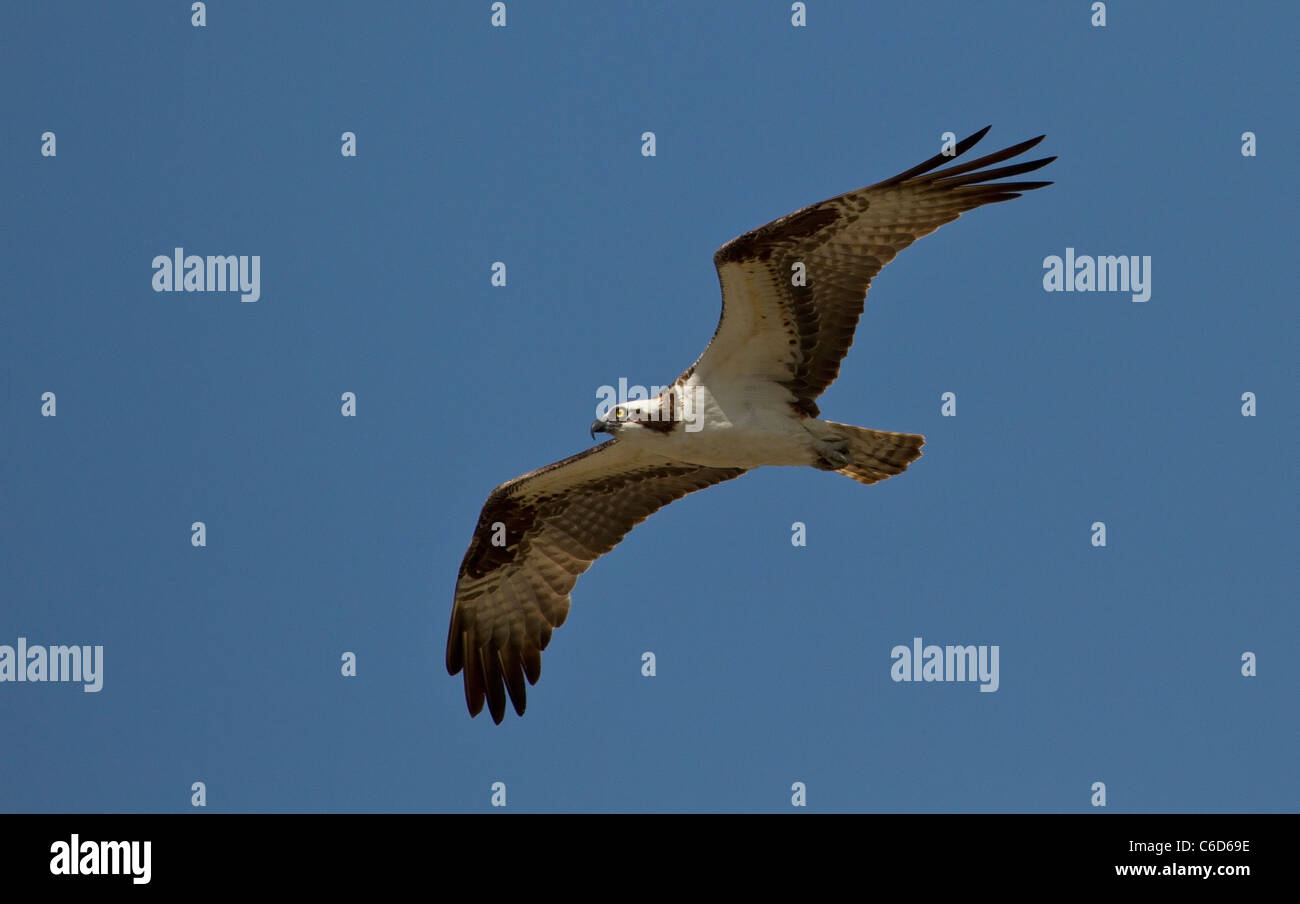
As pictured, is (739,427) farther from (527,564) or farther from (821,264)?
(527,564)

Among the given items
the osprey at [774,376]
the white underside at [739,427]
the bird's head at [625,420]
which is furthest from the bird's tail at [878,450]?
the bird's head at [625,420]

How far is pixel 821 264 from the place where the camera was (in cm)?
1396

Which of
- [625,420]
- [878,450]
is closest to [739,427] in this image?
[625,420]

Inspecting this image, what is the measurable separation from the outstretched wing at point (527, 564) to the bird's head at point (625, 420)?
5.67 feet

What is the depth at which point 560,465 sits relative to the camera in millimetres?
15695

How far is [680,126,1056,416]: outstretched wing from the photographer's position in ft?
44.9

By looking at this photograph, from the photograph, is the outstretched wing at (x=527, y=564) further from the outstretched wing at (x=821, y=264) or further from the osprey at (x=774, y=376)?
the outstretched wing at (x=821, y=264)

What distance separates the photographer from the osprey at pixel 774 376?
13.8 m

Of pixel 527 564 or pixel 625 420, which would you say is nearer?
pixel 625 420

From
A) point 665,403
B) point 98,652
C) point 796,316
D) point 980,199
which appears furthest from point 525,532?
point 98,652

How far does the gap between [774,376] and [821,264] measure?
1.05 m
